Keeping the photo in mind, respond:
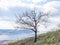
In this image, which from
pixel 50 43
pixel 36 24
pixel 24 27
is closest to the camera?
pixel 50 43

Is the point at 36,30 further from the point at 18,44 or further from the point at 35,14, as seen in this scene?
the point at 18,44

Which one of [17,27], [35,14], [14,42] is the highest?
[35,14]

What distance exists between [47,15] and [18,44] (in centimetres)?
785

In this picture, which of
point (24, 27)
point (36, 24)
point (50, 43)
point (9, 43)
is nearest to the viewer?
point (50, 43)

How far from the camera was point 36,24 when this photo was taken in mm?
30672

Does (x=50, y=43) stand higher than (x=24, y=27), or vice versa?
(x=50, y=43)

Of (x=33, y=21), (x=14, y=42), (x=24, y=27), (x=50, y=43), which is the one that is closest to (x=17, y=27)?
(x=24, y=27)

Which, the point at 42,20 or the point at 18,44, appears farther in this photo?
the point at 18,44

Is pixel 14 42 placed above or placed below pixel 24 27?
below

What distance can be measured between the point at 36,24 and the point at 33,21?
499 mm

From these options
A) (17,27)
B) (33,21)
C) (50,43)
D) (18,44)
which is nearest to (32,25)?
(33,21)

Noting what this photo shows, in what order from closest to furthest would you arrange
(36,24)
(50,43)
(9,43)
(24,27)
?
(50,43) → (36,24) → (24,27) → (9,43)

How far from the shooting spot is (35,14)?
3139cm

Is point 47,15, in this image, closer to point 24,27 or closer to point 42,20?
point 42,20
